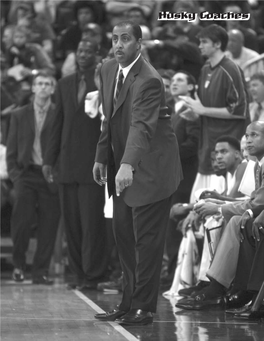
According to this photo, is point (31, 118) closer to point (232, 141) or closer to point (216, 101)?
point (216, 101)

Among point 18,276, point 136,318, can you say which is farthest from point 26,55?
point 136,318

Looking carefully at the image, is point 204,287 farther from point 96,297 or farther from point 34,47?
point 34,47

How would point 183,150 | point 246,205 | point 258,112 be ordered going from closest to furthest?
point 246,205
point 258,112
point 183,150

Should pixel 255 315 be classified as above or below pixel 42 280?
above

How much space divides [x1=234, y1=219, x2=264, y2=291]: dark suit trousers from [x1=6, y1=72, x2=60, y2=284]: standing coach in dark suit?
2.91 meters

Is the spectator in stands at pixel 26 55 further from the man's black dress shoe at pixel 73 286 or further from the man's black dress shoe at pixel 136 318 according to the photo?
the man's black dress shoe at pixel 136 318

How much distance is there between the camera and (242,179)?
7.38 m

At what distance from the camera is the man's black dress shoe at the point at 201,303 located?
7.18 meters

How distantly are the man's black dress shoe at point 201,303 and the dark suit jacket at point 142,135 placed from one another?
1.25 meters

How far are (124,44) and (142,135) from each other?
2.15 feet

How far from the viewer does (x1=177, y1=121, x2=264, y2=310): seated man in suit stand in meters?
6.84

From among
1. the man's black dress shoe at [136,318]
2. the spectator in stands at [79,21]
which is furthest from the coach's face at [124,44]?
the spectator in stands at [79,21]

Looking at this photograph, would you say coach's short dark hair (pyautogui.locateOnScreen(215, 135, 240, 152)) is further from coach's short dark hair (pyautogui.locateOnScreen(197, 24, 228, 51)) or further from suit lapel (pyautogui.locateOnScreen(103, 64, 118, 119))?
suit lapel (pyautogui.locateOnScreen(103, 64, 118, 119))

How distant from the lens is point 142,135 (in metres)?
6.02
